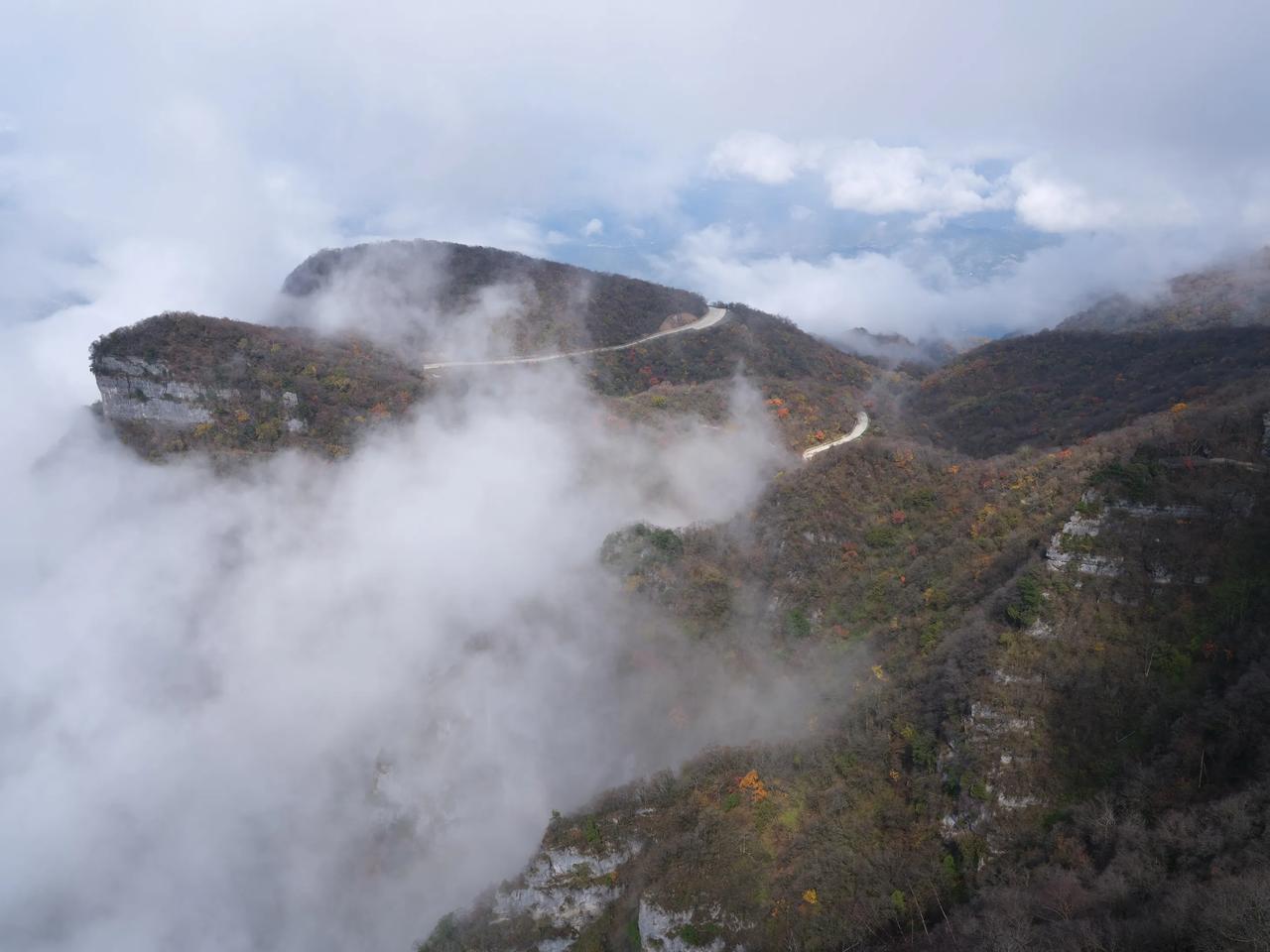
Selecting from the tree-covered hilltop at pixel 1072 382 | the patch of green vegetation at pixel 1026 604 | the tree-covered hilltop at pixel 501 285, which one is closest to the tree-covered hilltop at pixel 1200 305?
the tree-covered hilltop at pixel 1072 382

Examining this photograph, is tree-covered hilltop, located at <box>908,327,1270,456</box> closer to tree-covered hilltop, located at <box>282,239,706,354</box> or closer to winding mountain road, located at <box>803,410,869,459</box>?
winding mountain road, located at <box>803,410,869,459</box>

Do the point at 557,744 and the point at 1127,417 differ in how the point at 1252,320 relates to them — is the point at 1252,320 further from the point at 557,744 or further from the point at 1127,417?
the point at 557,744

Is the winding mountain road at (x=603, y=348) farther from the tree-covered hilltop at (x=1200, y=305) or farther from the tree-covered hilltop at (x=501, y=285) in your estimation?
the tree-covered hilltop at (x=1200, y=305)

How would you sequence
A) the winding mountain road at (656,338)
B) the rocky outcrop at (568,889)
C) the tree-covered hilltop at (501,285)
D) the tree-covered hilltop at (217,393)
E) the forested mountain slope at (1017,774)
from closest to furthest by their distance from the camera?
the forested mountain slope at (1017,774) → the rocky outcrop at (568,889) → the tree-covered hilltop at (217,393) → the winding mountain road at (656,338) → the tree-covered hilltop at (501,285)

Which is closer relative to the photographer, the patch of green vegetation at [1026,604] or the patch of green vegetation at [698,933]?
the patch of green vegetation at [698,933]

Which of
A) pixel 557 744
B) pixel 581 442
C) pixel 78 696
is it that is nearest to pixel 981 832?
pixel 557 744

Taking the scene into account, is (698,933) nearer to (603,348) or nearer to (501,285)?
(603,348)

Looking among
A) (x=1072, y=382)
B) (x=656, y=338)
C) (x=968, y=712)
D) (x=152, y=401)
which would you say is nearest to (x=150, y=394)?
(x=152, y=401)
